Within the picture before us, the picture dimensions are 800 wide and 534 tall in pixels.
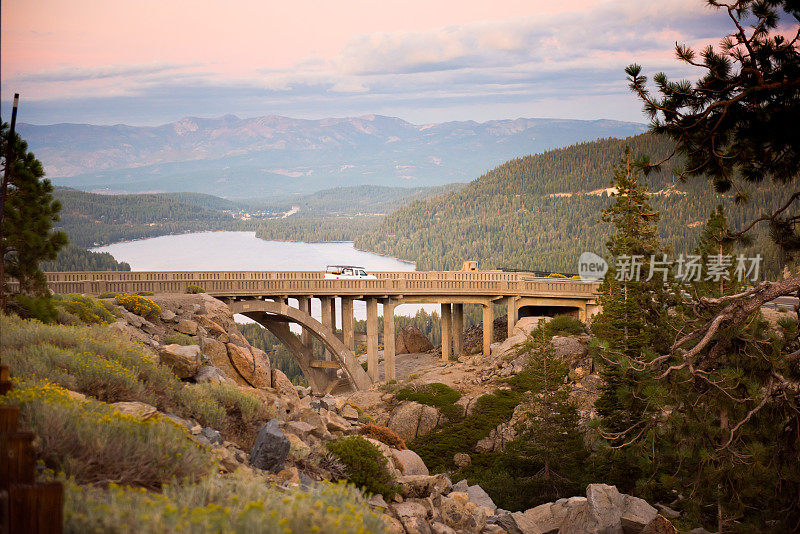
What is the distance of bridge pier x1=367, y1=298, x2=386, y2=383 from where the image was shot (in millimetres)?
45094

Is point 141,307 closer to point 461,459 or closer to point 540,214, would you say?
point 461,459

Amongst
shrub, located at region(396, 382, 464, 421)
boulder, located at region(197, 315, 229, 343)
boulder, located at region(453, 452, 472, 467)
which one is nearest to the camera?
boulder, located at region(197, 315, 229, 343)

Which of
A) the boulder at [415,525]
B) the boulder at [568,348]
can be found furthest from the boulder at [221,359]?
the boulder at [568,348]

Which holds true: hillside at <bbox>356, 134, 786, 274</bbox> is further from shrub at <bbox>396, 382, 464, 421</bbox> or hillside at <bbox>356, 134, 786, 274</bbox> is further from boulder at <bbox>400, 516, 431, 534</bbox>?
boulder at <bbox>400, 516, 431, 534</bbox>

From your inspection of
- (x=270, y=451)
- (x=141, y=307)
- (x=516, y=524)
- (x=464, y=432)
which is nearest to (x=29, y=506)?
(x=270, y=451)

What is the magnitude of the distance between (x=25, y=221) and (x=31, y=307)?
6.33 ft

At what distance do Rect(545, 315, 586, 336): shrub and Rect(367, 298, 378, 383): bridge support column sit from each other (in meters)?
11.7

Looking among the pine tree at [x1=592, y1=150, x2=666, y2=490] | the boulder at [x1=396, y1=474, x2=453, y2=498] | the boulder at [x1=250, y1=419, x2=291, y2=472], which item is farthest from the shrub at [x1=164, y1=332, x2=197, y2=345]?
the pine tree at [x1=592, y1=150, x2=666, y2=490]

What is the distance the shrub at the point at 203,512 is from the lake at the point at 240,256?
8847 cm

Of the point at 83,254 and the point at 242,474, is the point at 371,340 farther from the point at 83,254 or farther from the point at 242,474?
the point at 83,254

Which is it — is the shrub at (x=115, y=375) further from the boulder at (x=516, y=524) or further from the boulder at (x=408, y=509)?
the boulder at (x=516, y=524)

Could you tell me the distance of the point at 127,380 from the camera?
1185cm

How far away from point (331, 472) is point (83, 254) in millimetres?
107876

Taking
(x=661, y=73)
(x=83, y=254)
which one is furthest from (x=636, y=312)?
(x=83, y=254)
